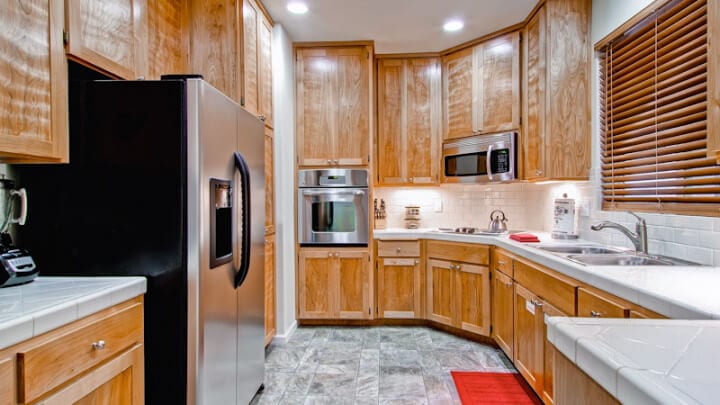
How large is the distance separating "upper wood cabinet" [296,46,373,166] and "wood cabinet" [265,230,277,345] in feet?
2.89

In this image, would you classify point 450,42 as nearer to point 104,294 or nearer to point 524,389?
point 524,389

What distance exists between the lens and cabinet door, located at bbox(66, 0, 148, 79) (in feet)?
4.39

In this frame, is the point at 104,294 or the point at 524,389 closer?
the point at 104,294

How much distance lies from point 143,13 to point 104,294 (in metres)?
1.35

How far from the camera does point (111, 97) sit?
1.43 m

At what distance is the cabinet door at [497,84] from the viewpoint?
2.94m

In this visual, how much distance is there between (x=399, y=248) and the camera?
3271 mm

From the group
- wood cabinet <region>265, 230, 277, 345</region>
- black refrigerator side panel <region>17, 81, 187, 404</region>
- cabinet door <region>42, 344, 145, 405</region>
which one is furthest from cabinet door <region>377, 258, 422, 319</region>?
cabinet door <region>42, 344, 145, 405</region>

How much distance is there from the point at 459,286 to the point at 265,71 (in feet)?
7.59

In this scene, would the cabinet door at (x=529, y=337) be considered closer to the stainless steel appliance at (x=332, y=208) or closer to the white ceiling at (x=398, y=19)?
the stainless steel appliance at (x=332, y=208)

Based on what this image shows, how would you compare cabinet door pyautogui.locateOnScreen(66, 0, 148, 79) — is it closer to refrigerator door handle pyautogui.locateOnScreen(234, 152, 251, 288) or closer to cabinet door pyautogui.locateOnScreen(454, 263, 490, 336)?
refrigerator door handle pyautogui.locateOnScreen(234, 152, 251, 288)

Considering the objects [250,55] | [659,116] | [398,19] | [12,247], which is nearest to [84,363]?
[12,247]

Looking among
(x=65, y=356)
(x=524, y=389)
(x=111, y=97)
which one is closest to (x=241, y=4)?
(x=111, y=97)

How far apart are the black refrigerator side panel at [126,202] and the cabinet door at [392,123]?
7.42 ft
